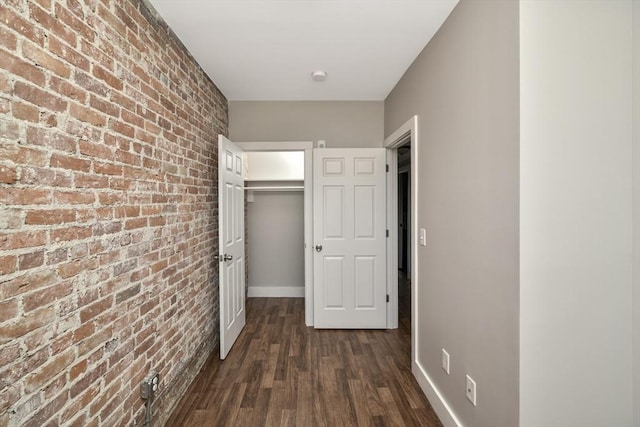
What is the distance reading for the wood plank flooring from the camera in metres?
2.06

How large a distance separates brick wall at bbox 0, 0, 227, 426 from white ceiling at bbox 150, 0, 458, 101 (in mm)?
281

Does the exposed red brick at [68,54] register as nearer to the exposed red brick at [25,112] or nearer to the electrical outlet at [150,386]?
Answer: the exposed red brick at [25,112]

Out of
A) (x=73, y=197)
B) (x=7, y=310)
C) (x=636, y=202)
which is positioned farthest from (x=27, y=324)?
(x=636, y=202)

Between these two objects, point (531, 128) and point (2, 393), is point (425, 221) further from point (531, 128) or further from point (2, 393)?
point (2, 393)

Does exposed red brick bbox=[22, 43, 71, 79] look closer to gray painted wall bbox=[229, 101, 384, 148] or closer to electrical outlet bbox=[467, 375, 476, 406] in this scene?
electrical outlet bbox=[467, 375, 476, 406]

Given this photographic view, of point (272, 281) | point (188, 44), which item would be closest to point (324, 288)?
point (272, 281)

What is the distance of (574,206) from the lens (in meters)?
1.34

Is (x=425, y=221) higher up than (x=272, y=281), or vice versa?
(x=425, y=221)

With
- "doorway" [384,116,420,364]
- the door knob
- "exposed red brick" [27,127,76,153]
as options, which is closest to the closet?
"doorway" [384,116,420,364]

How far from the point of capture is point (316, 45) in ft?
7.73

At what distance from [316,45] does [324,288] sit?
7.80 feet

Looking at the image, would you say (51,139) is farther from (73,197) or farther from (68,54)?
(68,54)

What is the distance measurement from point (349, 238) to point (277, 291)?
1.64 metres

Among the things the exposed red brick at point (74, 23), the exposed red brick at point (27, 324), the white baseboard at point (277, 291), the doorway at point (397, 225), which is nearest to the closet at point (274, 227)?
the white baseboard at point (277, 291)
